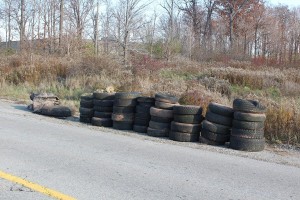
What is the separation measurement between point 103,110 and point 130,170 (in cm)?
480

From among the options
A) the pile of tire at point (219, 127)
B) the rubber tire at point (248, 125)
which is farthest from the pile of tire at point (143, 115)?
the rubber tire at point (248, 125)

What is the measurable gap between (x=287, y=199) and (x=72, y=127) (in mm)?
6549

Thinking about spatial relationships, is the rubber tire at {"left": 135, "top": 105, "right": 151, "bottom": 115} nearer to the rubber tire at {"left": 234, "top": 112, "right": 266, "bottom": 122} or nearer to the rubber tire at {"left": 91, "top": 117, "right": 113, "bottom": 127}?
the rubber tire at {"left": 91, "top": 117, "right": 113, "bottom": 127}

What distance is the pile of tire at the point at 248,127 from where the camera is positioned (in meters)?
8.16

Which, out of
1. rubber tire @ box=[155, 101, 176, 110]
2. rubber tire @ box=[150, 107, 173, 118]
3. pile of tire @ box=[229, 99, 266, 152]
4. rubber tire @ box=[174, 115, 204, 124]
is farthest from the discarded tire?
pile of tire @ box=[229, 99, 266, 152]

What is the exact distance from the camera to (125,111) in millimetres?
10148

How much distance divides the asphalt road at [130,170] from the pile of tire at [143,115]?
1.00m

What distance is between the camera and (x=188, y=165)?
656cm

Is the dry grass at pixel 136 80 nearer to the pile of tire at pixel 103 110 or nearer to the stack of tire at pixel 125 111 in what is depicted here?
the stack of tire at pixel 125 111

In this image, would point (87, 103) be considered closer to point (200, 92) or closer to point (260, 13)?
point (200, 92)

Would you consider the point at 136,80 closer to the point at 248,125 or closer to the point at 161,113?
the point at 161,113

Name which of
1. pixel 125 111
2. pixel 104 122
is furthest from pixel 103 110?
pixel 125 111

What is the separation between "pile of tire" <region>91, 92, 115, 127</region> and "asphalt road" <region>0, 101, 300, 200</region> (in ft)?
5.30

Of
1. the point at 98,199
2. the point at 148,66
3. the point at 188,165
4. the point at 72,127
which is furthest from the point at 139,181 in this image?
the point at 148,66
